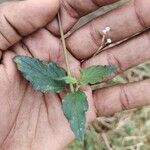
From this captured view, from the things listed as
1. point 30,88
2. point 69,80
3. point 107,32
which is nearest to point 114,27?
point 107,32

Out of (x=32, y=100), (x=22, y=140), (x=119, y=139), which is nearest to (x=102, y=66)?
(x=32, y=100)

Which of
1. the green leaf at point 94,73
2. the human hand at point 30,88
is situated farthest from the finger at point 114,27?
the green leaf at point 94,73

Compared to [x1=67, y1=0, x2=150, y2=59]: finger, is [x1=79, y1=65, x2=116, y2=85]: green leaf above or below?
below

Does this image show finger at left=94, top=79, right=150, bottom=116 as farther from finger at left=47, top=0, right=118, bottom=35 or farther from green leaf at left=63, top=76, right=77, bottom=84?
finger at left=47, top=0, right=118, bottom=35

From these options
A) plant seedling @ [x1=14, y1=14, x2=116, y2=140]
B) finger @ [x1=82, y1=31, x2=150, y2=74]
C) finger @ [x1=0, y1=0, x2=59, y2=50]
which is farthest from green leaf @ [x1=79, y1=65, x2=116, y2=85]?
finger @ [x1=0, y1=0, x2=59, y2=50]

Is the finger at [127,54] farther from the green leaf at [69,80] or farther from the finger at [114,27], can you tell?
the green leaf at [69,80]

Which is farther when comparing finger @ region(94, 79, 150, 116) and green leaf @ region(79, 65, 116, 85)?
finger @ region(94, 79, 150, 116)
